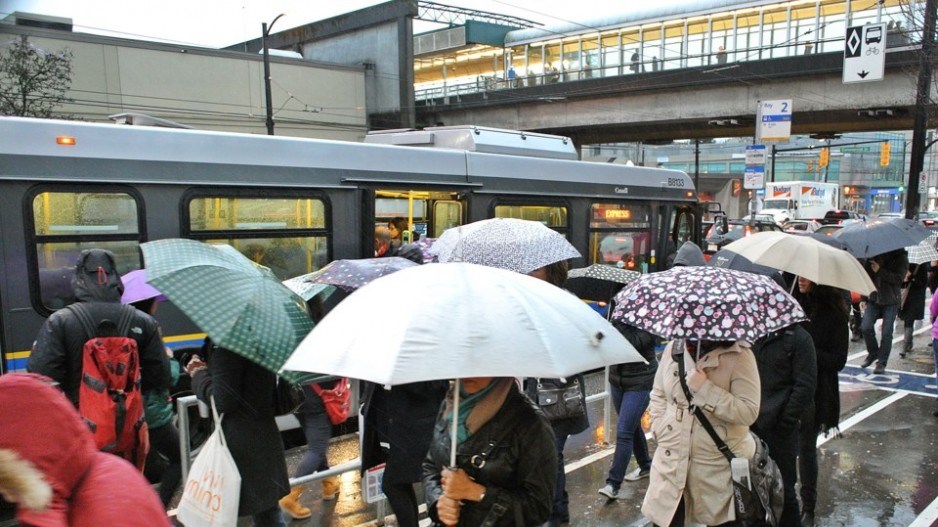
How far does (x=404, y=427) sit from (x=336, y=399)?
4.47 feet

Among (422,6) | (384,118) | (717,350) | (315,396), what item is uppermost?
(422,6)

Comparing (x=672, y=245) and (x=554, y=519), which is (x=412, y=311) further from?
(x=672, y=245)

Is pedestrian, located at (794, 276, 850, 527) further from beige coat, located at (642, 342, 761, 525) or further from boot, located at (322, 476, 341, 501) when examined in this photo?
boot, located at (322, 476, 341, 501)

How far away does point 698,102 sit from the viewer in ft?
87.1

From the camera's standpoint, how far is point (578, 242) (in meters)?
9.84

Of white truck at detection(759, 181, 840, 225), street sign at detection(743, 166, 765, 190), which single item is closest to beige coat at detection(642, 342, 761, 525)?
street sign at detection(743, 166, 765, 190)

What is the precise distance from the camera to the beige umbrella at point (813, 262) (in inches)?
171

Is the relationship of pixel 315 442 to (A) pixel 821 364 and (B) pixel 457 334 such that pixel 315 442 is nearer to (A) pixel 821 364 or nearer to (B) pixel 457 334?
(B) pixel 457 334

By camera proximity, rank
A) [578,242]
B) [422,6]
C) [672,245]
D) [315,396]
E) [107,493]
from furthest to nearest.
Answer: [422,6]
[672,245]
[578,242]
[315,396]
[107,493]

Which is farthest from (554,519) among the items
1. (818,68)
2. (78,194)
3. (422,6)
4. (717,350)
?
(422,6)

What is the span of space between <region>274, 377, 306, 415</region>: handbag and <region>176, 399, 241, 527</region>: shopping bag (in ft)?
1.14

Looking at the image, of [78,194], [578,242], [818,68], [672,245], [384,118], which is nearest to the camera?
[78,194]

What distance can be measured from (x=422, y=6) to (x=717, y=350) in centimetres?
4373

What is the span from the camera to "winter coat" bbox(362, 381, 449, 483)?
3744mm
